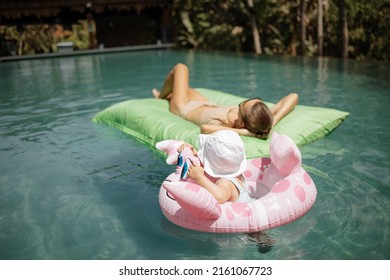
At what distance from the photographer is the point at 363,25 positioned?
35.7ft

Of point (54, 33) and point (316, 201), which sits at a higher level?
point (54, 33)

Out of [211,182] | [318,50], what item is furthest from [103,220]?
[318,50]

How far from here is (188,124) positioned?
13.6 ft

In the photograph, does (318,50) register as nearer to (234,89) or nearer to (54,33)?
(234,89)

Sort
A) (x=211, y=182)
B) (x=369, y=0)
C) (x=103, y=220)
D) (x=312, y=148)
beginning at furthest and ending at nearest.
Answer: (x=369, y=0)
(x=312, y=148)
(x=103, y=220)
(x=211, y=182)

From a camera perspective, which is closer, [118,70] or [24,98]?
[24,98]

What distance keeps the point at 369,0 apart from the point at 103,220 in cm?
1040

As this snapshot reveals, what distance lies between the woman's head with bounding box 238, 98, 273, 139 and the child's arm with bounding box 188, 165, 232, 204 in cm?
102

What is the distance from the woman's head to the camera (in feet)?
10.7

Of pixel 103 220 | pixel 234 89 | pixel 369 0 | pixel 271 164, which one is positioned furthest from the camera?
pixel 369 0

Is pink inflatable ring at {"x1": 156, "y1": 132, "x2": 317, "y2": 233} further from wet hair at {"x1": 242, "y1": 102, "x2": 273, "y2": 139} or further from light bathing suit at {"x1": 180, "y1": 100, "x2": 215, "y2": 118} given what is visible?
light bathing suit at {"x1": 180, "y1": 100, "x2": 215, "y2": 118}

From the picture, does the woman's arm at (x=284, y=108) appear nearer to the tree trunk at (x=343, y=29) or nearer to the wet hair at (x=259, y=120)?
the wet hair at (x=259, y=120)

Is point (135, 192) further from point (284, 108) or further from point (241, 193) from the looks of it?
point (284, 108)

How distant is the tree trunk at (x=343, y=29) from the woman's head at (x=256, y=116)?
318 inches
